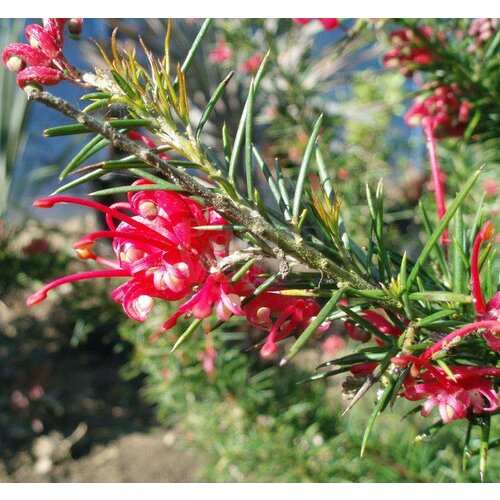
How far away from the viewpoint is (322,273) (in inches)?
13.1

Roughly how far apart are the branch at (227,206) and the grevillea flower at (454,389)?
50mm

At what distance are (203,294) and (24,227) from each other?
1145mm

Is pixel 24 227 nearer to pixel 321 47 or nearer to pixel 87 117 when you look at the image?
pixel 87 117

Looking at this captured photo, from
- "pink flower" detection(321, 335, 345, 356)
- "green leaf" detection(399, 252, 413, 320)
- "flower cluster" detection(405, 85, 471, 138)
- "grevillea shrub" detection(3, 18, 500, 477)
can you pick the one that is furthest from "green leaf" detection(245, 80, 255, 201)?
"pink flower" detection(321, 335, 345, 356)

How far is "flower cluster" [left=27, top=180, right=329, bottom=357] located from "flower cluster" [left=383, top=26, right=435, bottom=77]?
0.45 meters

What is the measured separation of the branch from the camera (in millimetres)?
275

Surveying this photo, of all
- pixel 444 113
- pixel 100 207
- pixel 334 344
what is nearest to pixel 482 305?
pixel 100 207

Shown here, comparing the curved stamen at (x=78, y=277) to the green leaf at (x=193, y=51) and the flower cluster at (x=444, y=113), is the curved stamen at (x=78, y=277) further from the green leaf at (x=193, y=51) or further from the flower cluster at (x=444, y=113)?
the flower cluster at (x=444, y=113)

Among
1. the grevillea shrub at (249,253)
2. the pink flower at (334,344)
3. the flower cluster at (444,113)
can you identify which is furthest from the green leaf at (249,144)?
the pink flower at (334,344)

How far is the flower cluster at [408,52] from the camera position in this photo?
2.18ft

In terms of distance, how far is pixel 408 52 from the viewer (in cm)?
68

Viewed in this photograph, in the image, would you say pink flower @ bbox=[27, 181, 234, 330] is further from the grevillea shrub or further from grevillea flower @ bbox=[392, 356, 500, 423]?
grevillea flower @ bbox=[392, 356, 500, 423]
